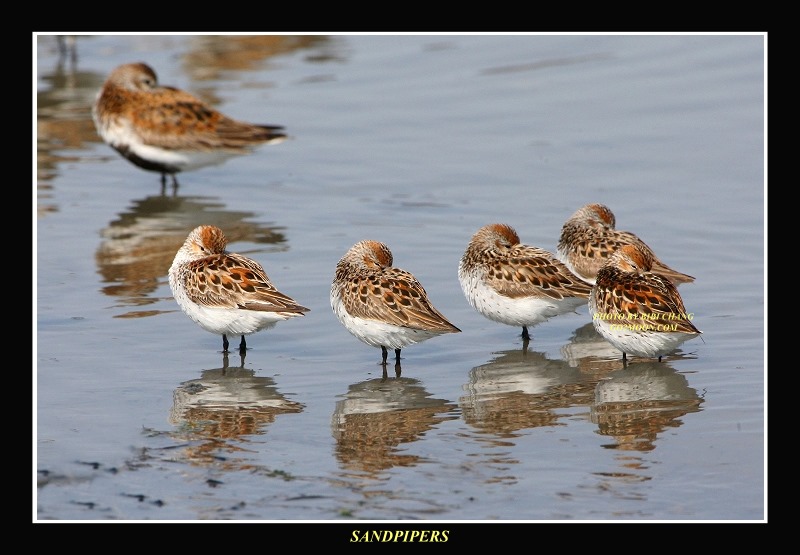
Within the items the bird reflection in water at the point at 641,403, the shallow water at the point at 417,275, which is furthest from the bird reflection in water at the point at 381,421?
the bird reflection in water at the point at 641,403

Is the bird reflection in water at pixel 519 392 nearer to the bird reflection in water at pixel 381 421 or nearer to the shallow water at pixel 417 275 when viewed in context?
the shallow water at pixel 417 275

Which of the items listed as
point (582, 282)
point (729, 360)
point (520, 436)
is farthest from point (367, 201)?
point (520, 436)

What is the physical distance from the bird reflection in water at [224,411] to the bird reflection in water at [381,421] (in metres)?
0.58

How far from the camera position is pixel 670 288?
11.9m

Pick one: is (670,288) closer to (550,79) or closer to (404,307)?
(404,307)

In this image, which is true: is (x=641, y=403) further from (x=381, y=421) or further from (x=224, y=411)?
(x=224, y=411)

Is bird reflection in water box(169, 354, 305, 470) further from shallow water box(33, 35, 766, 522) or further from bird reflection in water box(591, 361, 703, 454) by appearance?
bird reflection in water box(591, 361, 703, 454)

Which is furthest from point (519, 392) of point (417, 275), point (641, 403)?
point (417, 275)

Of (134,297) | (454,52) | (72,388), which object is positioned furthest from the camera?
(454,52)

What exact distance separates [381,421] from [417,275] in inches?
183

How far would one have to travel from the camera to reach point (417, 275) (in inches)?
591

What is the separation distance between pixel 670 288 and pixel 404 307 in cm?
256

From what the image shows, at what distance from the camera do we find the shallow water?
360 inches

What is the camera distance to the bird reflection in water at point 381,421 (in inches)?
376
